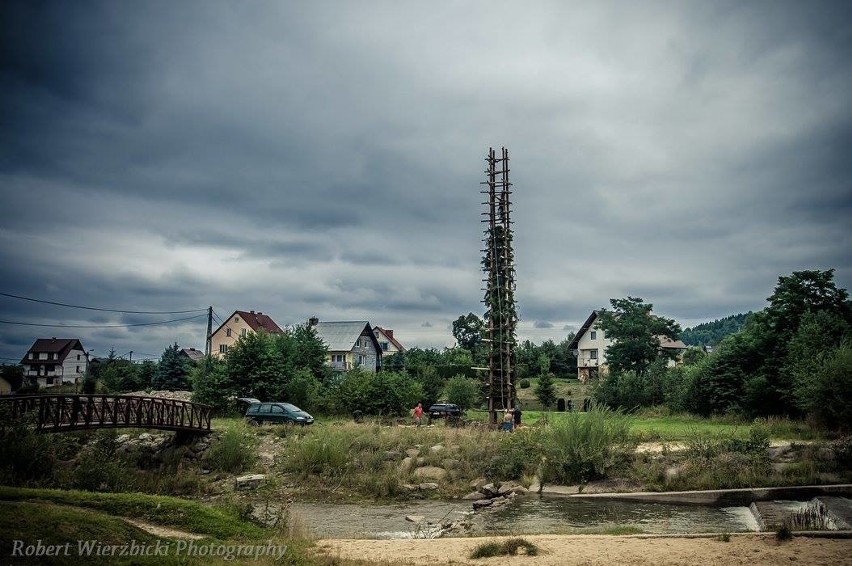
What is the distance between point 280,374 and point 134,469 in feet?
46.6

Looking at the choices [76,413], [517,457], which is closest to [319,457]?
[517,457]

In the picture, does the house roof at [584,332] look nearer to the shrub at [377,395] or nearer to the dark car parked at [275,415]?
the shrub at [377,395]

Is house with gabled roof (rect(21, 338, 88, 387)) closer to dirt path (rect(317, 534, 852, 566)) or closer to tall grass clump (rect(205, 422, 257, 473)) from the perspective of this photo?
tall grass clump (rect(205, 422, 257, 473))

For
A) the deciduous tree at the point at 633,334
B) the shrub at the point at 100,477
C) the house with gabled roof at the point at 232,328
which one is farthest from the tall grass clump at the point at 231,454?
the house with gabled roof at the point at 232,328

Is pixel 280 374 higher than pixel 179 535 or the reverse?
higher

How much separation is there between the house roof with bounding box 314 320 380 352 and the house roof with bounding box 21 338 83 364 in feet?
167

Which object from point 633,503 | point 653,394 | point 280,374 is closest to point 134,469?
point 280,374

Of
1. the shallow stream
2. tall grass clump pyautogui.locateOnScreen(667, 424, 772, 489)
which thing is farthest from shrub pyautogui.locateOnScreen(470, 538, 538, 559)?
tall grass clump pyautogui.locateOnScreen(667, 424, 772, 489)

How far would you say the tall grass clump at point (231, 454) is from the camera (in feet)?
97.8

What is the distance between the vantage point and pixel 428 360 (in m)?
71.8

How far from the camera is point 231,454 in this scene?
2978cm

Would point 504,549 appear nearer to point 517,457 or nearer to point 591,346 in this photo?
point 517,457

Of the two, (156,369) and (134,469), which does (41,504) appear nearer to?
(134,469)

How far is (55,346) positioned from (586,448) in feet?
348
